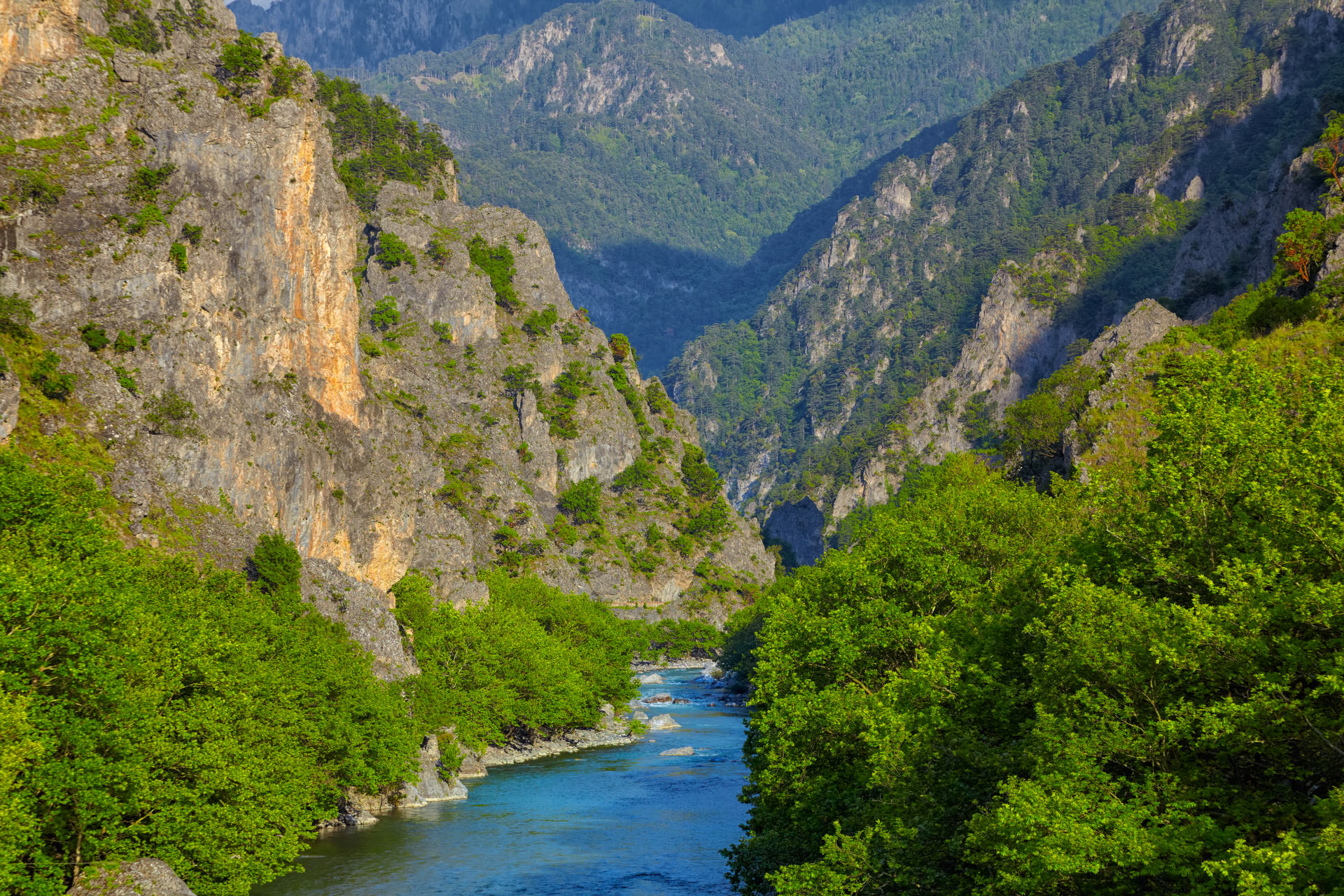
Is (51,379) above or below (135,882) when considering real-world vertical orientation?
above

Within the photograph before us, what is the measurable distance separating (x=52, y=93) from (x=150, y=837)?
74.7m

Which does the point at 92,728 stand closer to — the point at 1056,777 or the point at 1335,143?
the point at 1056,777

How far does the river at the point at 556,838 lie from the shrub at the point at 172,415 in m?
36.0

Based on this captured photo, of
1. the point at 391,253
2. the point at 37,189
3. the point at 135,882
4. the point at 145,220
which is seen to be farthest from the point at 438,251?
the point at 135,882

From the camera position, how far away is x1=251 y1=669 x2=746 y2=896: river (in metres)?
57.2

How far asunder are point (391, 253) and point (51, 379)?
119800 mm

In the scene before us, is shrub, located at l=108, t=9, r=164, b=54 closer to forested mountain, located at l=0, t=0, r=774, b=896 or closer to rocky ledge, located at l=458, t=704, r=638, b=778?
forested mountain, located at l=0, t=0, r=774, b=896

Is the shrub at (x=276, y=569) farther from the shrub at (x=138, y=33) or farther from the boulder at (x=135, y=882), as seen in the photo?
the shrub at (x=138, y=33)

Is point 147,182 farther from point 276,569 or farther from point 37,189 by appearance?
point 276,569

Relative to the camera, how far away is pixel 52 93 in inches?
3538

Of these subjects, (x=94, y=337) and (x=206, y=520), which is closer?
(x=206, y=520)

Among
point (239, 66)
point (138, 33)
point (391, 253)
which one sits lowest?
point (239, 66)

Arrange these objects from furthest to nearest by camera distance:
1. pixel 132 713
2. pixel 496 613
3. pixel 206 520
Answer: pixel 496 613 < pixel 206 520 < pixel 132 713

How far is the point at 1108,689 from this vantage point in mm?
29031
